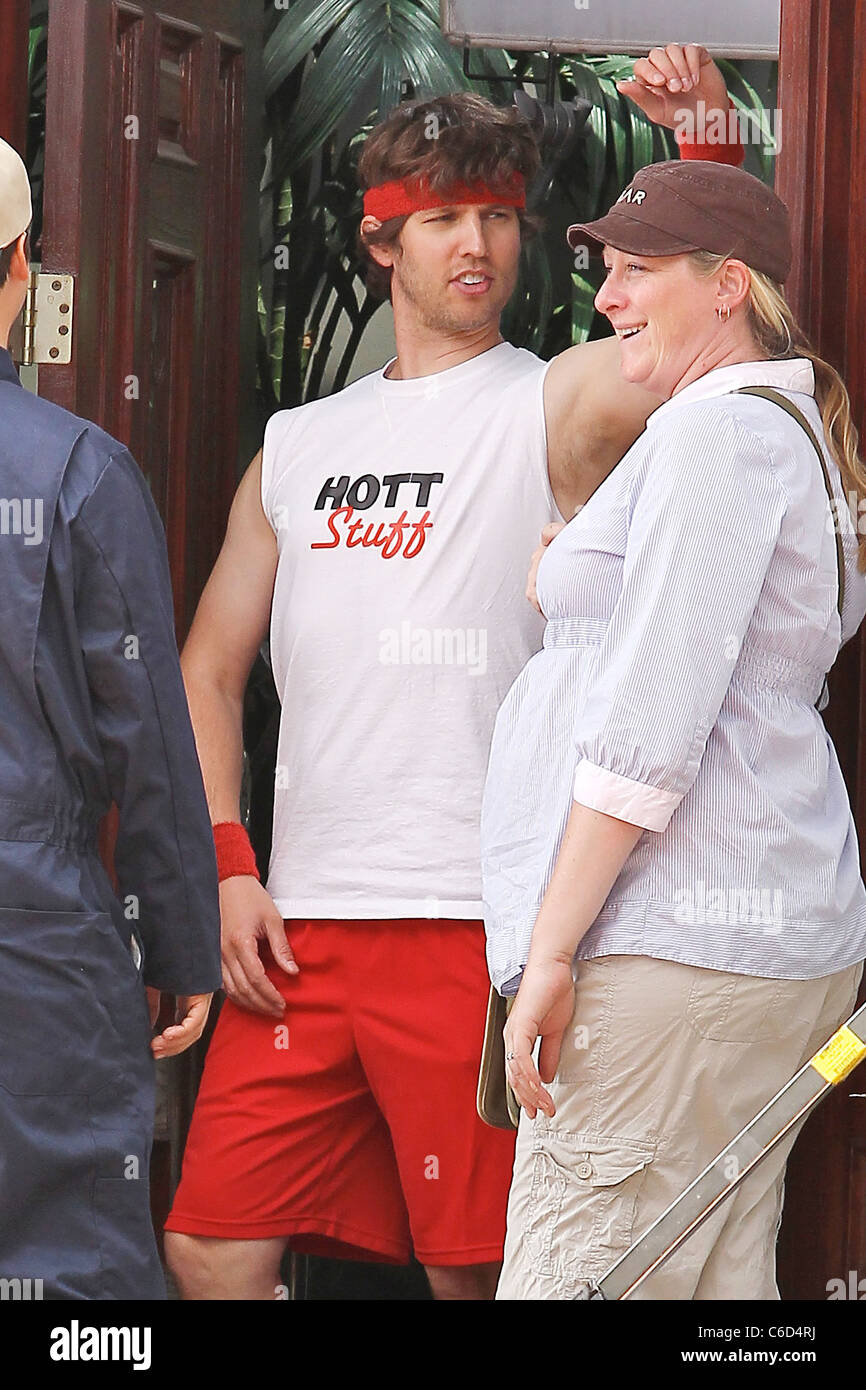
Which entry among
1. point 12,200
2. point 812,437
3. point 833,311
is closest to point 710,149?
point 833,311

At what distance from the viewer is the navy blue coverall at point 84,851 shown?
6.04 ft

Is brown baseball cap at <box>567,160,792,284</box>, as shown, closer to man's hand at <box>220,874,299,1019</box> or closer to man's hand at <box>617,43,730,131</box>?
man's hand at <box>617,43,730,131</box>

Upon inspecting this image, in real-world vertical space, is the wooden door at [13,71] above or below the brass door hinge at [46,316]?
above

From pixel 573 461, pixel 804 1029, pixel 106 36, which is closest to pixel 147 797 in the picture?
pixel 804 1029

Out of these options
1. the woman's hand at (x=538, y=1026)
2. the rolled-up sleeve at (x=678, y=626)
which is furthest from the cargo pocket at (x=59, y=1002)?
the rolled-up sleeve at (x=678, y=626)

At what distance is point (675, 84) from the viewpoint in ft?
8.70

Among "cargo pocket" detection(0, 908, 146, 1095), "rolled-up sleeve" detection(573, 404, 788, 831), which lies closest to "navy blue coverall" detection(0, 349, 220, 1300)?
"cargo pocket" detection(0, 908, 146, 1095)

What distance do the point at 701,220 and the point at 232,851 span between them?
1181 millimetres

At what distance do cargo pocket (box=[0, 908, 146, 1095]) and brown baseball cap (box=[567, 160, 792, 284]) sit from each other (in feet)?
3.06

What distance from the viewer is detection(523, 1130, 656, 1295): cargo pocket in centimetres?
192

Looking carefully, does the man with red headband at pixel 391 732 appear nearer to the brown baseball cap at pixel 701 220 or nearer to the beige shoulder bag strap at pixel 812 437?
the brown baseball cap at pixel 701 220

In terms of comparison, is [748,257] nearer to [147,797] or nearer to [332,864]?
[147,797]

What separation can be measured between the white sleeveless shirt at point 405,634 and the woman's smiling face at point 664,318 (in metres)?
0.62
